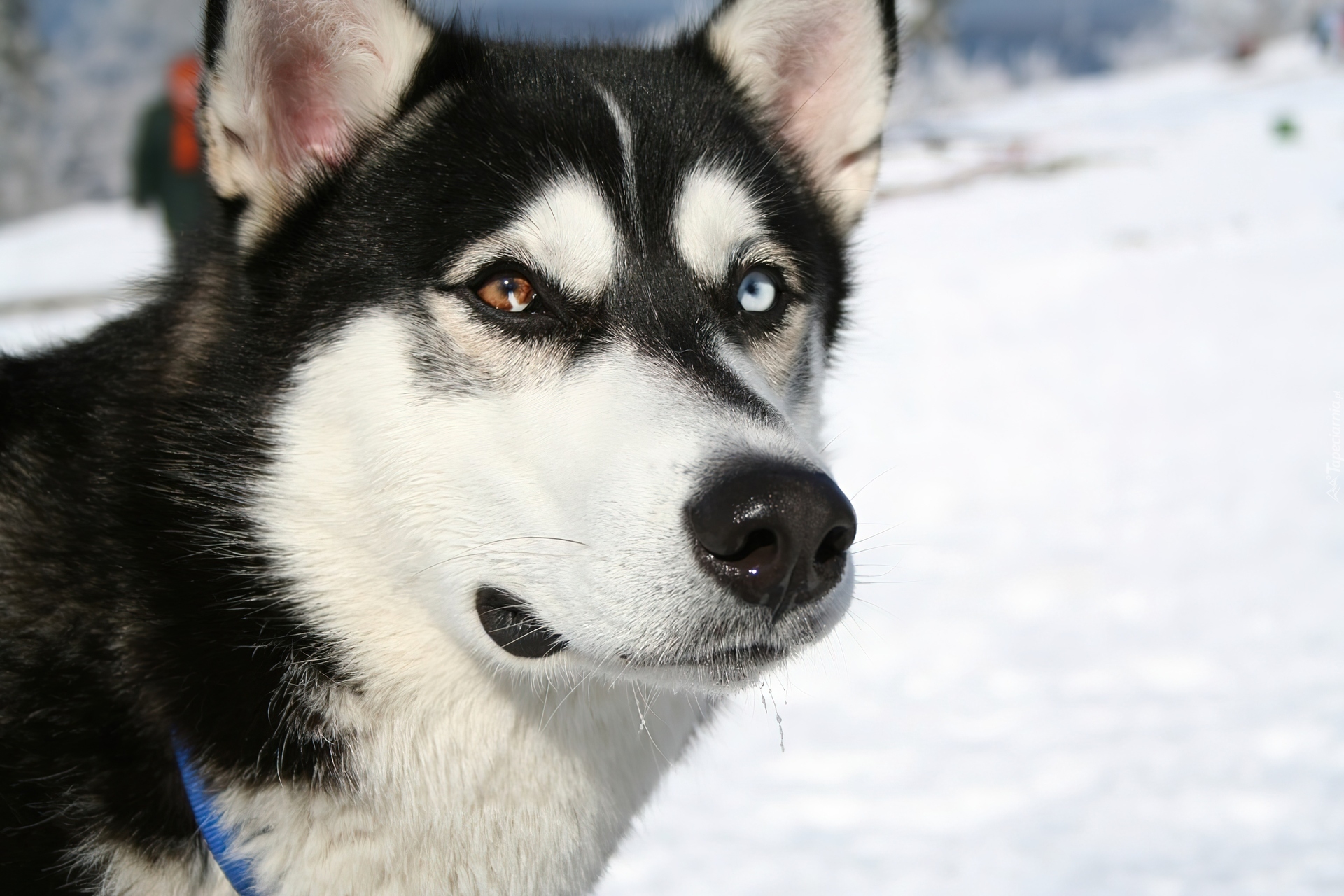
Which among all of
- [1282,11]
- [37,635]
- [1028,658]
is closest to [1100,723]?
[1028,658]

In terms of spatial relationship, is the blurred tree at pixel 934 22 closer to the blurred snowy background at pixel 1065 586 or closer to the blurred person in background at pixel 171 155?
the blurred snowy background at pixel 1065 586

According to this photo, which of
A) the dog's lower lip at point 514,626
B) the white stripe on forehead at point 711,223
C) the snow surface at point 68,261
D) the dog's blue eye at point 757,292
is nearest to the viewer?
the dog's lower lip at point 514,626

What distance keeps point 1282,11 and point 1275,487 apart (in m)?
55.4

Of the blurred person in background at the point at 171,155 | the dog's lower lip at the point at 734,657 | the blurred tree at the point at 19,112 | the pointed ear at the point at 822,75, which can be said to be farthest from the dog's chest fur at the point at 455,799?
the blurred tree at the point at 19,112

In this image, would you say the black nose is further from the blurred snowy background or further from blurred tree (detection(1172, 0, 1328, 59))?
blurred tree (detection(1172, 0, 1328, 59))

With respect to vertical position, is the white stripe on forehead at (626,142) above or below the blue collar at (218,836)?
above

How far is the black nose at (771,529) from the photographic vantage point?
4.76ft

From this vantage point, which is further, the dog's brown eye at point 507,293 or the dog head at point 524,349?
the dog's brown eye at point 507,293

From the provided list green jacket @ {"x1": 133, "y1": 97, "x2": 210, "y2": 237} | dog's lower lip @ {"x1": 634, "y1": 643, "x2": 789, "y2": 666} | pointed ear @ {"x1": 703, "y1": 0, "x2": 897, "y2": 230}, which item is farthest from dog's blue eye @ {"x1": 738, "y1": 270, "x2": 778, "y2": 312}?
green jacket @ {"x1": 133, "y1": 97, "x2": 210, "y2": 237}

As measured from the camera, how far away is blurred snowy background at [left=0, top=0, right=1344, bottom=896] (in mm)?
2939

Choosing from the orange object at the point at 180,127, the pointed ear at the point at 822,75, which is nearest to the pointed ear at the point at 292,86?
the pointed ear at the point at 822,75

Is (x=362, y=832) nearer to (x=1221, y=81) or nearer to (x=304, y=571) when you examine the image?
(x=304, y=571)

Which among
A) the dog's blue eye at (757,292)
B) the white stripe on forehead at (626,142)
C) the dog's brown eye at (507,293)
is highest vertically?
the white stripe on forehead at (626,142)

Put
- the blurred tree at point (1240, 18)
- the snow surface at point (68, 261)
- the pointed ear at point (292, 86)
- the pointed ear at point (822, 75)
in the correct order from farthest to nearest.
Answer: the blurred tree at point (1240, 18), the snow surface at point (68, 261), the pointed ear at point (822, 75), the pointed ear at point (292, 86)
